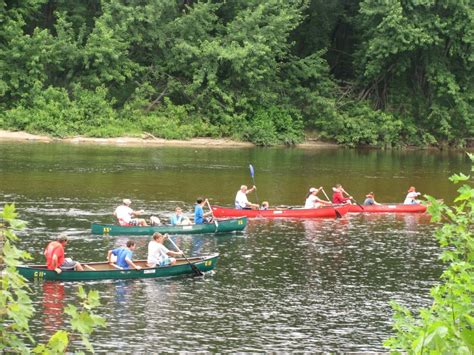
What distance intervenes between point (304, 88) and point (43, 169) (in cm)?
2807

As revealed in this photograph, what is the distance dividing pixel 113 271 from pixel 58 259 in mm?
1590

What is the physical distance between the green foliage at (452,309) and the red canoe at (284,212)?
2387cm

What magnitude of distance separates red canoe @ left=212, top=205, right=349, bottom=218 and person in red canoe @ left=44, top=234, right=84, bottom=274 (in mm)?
11869

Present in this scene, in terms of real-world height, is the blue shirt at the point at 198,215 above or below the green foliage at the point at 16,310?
below

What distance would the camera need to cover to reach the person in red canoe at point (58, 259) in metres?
23.9

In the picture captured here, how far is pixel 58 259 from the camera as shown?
24.0m

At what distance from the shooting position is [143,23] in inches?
2544

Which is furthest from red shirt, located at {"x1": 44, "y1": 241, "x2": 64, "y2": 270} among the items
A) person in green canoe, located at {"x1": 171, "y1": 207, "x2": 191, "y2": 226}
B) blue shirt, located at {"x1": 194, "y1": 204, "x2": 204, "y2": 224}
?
blue shirt, located at {"x1": 194, "y1": 204, "x2": 204, "y2": 224}

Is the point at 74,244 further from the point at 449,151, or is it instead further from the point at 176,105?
the point at 449,151

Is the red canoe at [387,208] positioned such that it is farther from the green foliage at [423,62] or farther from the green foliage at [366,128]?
the green foliage at [366,128]

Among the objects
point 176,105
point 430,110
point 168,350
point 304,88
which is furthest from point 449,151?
point 168,350

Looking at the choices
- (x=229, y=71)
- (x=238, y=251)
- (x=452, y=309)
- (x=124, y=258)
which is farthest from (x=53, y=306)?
(x=229, y=71)

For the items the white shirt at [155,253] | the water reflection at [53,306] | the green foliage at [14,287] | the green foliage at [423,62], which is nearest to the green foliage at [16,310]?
the green foliage at [14,287]

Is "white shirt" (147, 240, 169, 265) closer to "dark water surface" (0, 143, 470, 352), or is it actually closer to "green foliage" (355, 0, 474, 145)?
"dark water surface" (0, 143, 470, 352)
